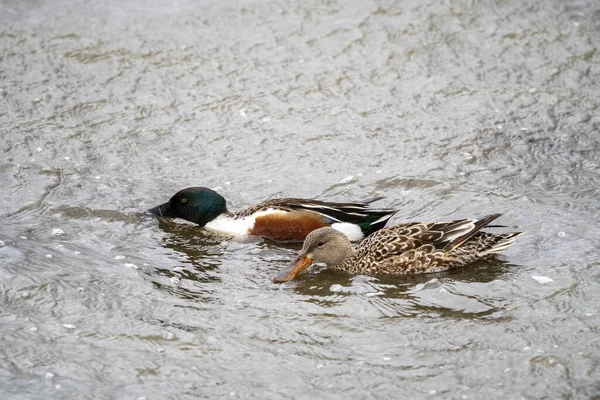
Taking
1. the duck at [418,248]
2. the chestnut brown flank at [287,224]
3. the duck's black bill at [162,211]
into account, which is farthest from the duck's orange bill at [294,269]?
the duck's black bill at [162,211]

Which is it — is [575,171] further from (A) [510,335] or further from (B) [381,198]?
(A) [510,335]

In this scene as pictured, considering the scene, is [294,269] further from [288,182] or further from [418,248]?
→ [288,182]

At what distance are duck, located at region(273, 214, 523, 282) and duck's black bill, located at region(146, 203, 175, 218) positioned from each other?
1559 mm

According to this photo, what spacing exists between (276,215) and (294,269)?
0.90 metres

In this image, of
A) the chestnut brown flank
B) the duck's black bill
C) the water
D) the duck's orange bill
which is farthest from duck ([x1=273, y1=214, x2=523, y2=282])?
the duck's black bill

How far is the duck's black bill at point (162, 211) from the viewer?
27.3ft

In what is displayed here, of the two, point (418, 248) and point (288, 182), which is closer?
point (418, 248)

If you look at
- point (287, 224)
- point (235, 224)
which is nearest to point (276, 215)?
point (287, 224)

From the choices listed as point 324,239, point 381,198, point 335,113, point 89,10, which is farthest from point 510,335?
point 89,10

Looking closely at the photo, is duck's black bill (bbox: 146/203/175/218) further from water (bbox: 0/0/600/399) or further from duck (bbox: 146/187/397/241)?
water (bbox: 0/0/600/399)

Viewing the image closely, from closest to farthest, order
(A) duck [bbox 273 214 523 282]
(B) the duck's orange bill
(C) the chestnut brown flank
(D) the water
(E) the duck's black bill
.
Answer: (D) the water
(B) the duck's orange bill
(A) duck [bbox 273 214 523 282]
(C) the chestnut brown flank
(E) the duck's black bill

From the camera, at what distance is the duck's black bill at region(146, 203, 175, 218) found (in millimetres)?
8312

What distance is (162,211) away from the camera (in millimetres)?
8344

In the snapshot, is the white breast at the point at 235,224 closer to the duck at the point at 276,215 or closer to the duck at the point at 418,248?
the duck at the point at 276,215
